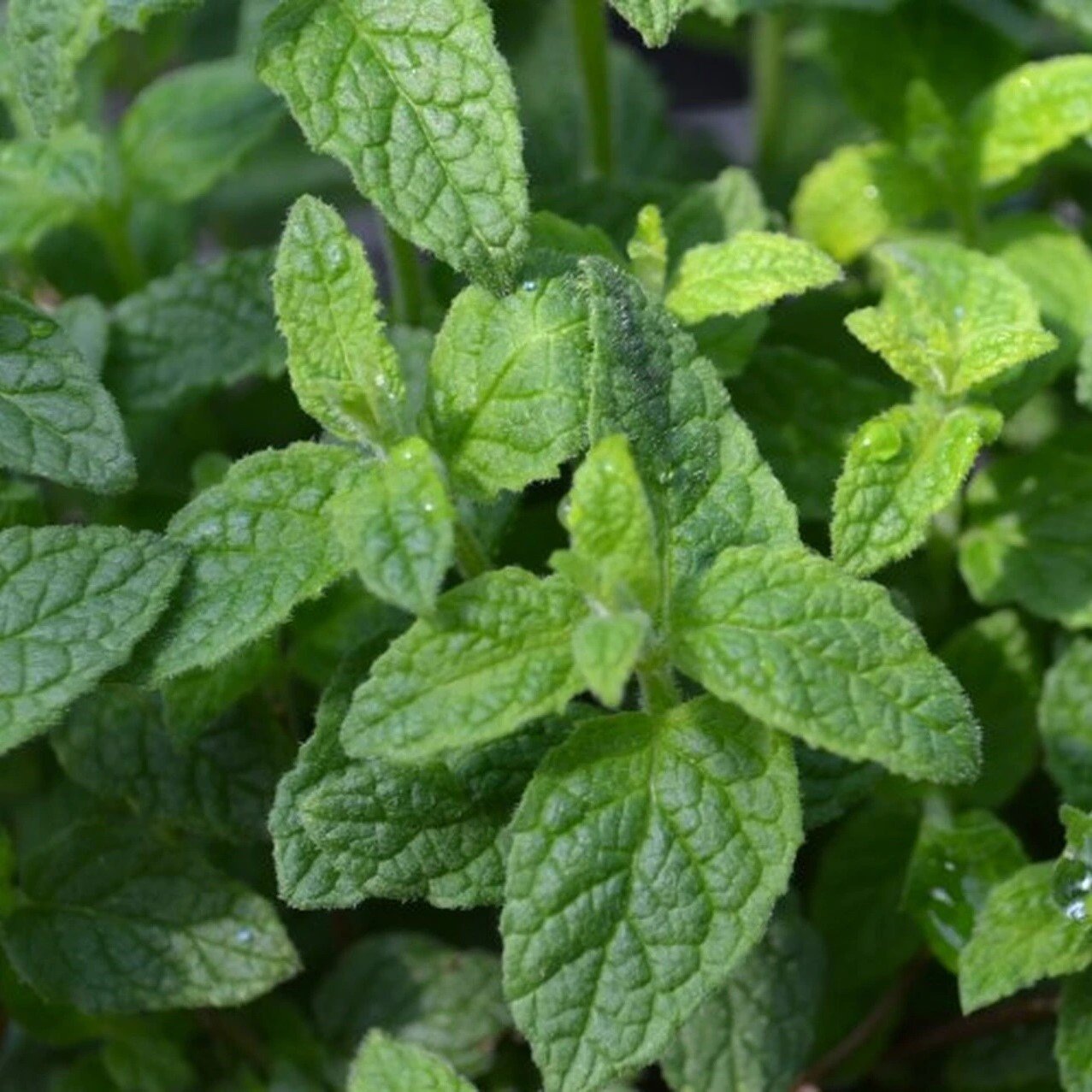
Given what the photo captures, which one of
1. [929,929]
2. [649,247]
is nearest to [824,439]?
[649,247]

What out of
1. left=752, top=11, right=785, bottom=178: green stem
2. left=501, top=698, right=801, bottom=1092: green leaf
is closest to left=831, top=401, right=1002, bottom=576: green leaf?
left=501, top=698, right=801, bottom=1092: green leaf

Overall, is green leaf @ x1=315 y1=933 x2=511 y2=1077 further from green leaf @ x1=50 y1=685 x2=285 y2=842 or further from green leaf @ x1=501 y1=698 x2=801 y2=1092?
green leaf @ x1=501 y1=698 x2=801 y2=1092

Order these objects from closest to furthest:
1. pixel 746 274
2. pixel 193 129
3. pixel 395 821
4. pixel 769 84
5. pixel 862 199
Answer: pixel 395 821 → pixel 746 274 → pixel 862 199 → pixel 193 129 → pixel 769 84

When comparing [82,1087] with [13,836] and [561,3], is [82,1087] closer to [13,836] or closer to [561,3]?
[13,836]

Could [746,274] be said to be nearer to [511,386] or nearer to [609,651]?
[511,386]

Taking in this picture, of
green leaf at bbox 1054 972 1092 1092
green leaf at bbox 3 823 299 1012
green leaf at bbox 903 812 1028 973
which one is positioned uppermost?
green leaf at bbox 3 823 299 1012

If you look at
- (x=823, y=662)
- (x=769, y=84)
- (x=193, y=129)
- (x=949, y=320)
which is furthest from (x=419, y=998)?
(x=769, y=84)
